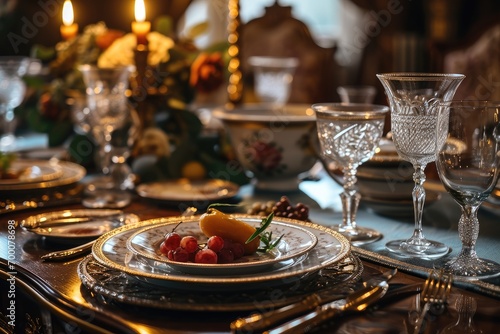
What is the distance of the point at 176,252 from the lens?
0.78m

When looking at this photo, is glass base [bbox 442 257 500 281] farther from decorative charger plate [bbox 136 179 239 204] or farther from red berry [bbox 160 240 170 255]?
decorative charger plate [bbox 136 179 239 204]

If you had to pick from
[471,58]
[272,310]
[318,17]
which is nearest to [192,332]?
[272,310]

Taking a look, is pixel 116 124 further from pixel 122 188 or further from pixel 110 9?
pixel 110 9

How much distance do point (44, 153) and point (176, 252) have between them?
101 cm

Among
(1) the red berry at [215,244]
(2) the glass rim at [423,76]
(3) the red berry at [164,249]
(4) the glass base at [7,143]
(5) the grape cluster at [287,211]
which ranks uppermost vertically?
(2) the glass rim at [423,76]

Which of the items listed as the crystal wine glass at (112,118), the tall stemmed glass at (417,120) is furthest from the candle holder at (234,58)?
the tall stemmed glass at (417,120)

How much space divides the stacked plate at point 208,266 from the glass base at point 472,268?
116 mm

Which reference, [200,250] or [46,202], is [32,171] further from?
[200,250]

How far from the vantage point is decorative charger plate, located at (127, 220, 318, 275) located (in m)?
0.75

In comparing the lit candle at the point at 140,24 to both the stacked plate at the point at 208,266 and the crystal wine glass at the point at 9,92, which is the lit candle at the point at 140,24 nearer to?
the crystal wine glass at the point at 9,92

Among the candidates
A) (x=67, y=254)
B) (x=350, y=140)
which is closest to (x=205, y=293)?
(x=67, y=254)

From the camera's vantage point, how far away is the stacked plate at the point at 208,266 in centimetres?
73

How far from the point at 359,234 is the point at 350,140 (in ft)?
0.44

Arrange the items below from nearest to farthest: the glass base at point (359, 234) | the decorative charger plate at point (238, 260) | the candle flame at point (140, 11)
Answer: the decorative charger plate at point (238, 260) < the glass base at point (359, 234) < the candle flame at point (140, 11)
